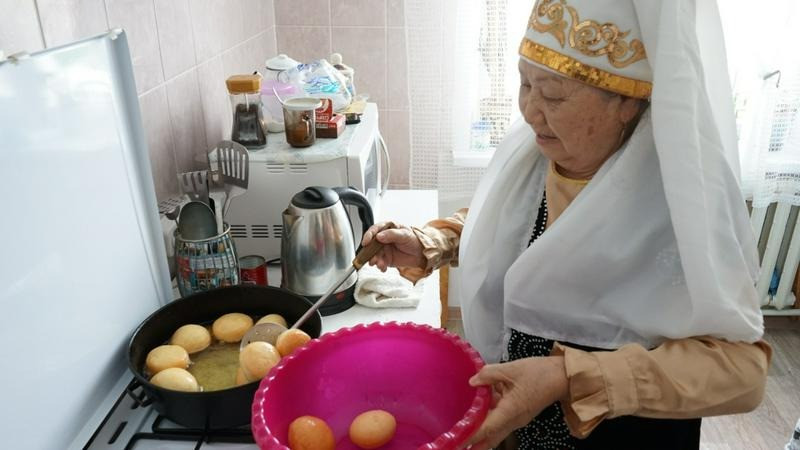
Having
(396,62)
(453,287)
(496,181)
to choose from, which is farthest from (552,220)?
(453,287)

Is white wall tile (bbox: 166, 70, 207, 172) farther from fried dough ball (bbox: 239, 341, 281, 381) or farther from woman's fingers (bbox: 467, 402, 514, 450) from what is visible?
woman's fingers (bbox: 467, 402, 514, 450)

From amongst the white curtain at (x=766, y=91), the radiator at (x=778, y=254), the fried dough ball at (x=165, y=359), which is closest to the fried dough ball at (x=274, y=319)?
the fried dough ball at (x=165, y=359)

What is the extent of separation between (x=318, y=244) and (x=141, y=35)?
0.51m

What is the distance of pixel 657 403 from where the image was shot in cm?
75

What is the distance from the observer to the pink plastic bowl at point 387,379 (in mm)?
835

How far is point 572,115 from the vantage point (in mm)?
820

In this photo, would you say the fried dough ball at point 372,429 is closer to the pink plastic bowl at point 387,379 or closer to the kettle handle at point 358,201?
the pink plastic bowl at point 387,379

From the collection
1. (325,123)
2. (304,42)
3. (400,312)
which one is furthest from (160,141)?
(304,42)

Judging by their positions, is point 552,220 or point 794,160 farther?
point 794,160

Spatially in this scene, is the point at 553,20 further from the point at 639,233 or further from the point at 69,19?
the point at 69,19

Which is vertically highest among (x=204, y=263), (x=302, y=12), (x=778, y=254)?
(x=302, y=12)

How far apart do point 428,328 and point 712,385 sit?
0.36 metres

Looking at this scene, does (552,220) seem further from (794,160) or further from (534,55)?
(794,160)

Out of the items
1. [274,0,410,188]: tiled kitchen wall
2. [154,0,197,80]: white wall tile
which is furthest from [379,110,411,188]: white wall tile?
[154,0,197,80]: white wall tile
